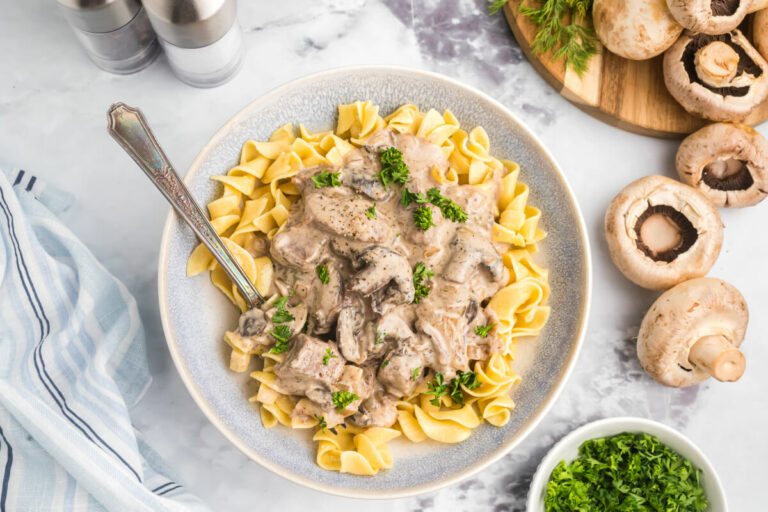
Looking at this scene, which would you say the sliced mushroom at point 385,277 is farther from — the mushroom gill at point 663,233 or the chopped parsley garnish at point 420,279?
the mushroom gill at point 663,233

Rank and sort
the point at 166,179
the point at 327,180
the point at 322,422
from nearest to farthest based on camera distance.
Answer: the point at 166,179, the point at 322,422, the point at 327,180

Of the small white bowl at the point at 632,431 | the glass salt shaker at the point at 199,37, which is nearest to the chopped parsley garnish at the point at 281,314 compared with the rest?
the glass salt shaker at the point at 199,37

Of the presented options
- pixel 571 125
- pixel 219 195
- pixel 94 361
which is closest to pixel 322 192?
pixel 219 195

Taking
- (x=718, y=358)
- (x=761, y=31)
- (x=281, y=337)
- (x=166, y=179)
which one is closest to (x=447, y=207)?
(x=281, y=337)

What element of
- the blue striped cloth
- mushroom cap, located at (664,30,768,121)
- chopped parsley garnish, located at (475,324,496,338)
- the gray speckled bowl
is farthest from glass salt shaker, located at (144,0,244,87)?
mushroom cap, located at (664,30,768,121)

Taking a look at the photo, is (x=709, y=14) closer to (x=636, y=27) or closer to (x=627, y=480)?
(x=636, y=27)

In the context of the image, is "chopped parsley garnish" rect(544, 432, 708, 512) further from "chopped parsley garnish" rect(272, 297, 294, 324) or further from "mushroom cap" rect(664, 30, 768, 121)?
"mushroom cap" rect(664, 30, 768, 121)

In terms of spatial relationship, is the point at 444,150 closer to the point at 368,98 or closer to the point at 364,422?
the point at 368,98
